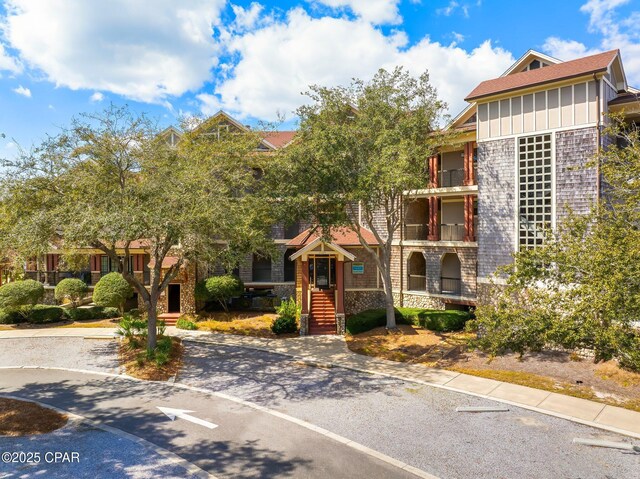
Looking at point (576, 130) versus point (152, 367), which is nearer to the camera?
point (152, 367)

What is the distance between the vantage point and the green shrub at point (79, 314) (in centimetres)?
2486

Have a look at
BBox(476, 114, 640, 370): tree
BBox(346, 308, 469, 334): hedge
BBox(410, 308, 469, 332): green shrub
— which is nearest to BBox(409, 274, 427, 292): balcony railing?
BBox(346, 308, 469, 334): hedge

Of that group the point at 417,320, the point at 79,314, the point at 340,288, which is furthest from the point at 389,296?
the point at 79,314

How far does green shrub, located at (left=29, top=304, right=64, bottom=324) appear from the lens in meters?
23.9

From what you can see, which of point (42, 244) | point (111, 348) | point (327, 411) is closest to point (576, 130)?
point (327, 411)

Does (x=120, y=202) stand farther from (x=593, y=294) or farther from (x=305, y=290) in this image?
(x=593, y=294)

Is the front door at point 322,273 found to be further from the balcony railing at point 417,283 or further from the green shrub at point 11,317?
the green shrub at point 11,317

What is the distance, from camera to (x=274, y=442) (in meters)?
9.93

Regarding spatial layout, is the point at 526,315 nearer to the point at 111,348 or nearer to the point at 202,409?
the point at 202,409

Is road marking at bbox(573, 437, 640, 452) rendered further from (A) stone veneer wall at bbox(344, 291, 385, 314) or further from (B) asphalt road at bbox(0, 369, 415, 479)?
(A) stone veneer wall at bbox(344, 291, 385, 314)

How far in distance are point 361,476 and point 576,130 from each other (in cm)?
1650

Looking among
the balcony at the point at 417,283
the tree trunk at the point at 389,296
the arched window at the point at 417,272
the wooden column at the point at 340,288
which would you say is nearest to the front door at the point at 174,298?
the wooden column at the point at 340,288

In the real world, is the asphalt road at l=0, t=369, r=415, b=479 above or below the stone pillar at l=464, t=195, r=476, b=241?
below

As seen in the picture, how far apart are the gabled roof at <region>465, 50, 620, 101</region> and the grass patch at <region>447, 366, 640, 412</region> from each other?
1240 cm
